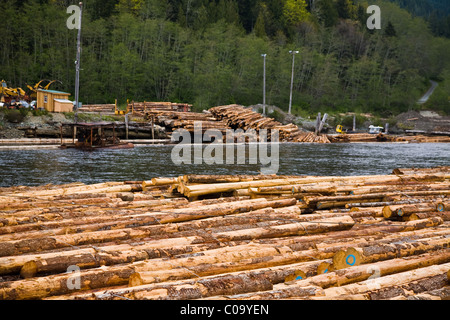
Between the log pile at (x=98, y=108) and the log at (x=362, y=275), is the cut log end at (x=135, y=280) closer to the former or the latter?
the log at (x=362, y=275)

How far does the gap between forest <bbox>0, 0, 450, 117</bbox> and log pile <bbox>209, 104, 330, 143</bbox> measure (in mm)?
16592

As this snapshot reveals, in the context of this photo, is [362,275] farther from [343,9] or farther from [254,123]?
[343,9]

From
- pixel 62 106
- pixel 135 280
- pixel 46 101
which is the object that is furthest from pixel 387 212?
pixel 46 101

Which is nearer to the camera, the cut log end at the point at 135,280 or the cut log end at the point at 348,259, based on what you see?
the cut log end at the point at 135,280

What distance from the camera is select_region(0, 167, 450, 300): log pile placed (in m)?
4.64

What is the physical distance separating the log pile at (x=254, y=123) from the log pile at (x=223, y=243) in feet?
108

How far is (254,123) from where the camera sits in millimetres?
43031

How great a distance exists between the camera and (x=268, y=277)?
16.5 ft

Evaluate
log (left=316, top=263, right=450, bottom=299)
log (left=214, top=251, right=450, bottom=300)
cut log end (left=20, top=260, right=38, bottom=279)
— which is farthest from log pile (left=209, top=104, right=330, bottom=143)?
cut log end (left=20, top=260, right=38, bottom=279)

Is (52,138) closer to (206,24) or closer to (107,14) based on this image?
(107,14)

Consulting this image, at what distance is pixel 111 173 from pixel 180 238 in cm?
1355

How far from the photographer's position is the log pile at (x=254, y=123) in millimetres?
43094

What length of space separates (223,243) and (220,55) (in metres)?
72.9

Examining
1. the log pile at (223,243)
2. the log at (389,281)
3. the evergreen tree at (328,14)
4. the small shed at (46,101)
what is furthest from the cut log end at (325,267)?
the evergreen tree at (328,14)
